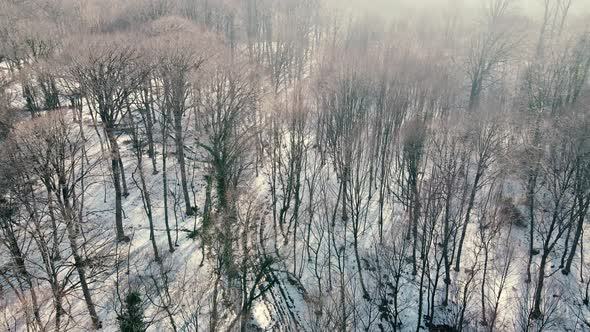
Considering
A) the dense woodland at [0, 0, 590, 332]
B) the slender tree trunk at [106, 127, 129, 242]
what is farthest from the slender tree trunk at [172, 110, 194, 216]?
the slender tree trunk at [106, 127, 129, 242]

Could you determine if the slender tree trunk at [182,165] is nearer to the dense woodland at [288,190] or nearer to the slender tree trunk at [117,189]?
the dense woodland at [288,190]

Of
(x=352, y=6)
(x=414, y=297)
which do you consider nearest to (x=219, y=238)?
(x=414, y=297)

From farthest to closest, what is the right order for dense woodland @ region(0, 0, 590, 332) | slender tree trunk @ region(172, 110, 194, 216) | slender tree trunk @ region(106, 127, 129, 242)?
slender tree trunk @ region(172, 110, 194, 216), slender tree trunk @ region(106, 127, 129, 242), dense woodland @ region(0, 0, 590, 332)

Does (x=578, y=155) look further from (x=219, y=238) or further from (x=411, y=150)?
(x=219, y=238)

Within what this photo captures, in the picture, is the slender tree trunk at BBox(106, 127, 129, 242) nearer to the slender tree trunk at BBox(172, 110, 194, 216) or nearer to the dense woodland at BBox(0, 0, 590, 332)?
the dense woodland at BBox(0, 0, 590, 332)

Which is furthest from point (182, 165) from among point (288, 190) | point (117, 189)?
point (288, 190)

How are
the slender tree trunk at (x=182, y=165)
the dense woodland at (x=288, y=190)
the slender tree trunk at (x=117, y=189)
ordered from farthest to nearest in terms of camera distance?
the slender tree trunk at (x=182, y=165), the slender tree trunk at (x=117, y=189), the dense woodland at (x=288, y=190)

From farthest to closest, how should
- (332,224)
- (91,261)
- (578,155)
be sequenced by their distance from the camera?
(332,224) < (578,155) < (91,261)

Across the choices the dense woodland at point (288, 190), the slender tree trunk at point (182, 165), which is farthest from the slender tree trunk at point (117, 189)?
the slender tree trunk at point (182, 165)
